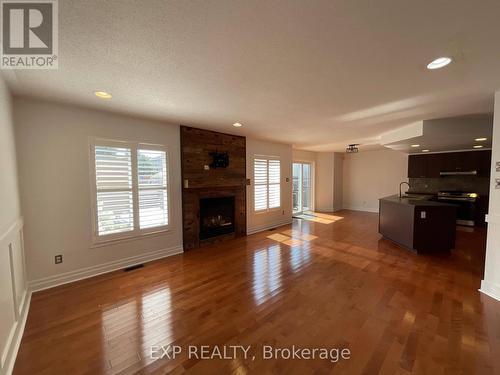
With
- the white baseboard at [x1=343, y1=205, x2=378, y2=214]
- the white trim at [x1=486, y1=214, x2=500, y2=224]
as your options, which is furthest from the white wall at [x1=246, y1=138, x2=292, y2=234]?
the white trim at [x1=486, y1=214, x2=500, y2=224]

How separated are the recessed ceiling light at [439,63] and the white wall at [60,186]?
3840 millimetres

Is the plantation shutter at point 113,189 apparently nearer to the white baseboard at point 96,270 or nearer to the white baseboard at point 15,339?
the white baseboard at point 96,270

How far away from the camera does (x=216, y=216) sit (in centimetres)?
482

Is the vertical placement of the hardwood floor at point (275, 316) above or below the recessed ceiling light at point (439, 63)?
below

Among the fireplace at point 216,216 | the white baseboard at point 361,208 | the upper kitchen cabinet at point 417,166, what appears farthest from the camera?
the white baseboard at point 361,208

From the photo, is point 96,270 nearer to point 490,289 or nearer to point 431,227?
point 490,289

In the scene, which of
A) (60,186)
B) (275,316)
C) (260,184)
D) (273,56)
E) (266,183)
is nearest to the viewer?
(273,56)

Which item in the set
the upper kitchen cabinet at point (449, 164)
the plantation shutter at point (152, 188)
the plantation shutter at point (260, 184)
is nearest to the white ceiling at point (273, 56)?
the plantation shutter at point (152, 188)

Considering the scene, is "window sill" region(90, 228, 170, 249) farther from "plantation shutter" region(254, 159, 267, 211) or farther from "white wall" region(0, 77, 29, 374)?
"plantation shutter" region(254, 159, 267, 211)

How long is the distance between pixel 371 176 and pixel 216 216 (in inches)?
257

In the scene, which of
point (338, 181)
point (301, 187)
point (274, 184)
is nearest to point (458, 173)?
point (338, 181)

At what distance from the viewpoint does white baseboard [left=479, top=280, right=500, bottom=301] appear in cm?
253

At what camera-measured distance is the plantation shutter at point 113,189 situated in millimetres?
3199

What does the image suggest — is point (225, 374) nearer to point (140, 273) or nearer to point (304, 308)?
point (304, 308)
